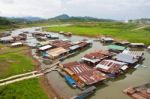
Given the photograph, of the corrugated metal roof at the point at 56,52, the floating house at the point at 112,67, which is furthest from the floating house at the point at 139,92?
the corrugated metal roof at the point at 56,52

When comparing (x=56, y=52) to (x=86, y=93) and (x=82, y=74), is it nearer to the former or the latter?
(x=82, y=74)

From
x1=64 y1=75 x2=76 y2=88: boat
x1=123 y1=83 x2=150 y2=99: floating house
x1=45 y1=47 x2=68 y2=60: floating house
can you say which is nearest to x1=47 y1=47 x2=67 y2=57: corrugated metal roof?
x1=45 y1=47 x2=68 y2=60: floating house

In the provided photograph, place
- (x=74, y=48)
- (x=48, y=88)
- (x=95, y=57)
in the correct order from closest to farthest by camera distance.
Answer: (x=48, y=88) < (x=95, y=57) < (x=74, y=48)

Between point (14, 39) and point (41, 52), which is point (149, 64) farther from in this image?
point (14, 39)

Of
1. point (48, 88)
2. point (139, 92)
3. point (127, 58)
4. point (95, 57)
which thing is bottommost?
point (48, 88)

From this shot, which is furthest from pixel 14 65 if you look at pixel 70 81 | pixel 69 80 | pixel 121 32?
pixel 121 32

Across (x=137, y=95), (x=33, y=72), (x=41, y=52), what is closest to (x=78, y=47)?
(x=41, y=52)

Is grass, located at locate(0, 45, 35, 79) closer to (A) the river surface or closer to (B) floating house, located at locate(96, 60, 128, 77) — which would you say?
(A) the river surface
